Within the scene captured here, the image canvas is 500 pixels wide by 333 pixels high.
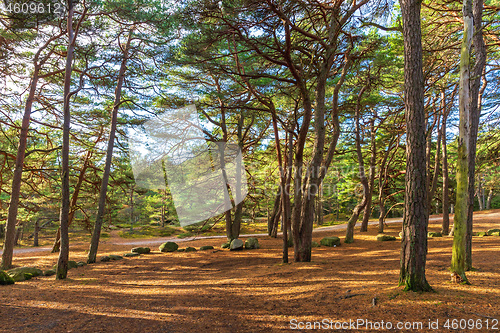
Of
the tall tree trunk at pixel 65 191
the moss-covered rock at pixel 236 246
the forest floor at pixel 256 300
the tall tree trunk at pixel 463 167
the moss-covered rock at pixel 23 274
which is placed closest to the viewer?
the forest floor at pixel 256 300

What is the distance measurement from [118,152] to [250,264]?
8.68m

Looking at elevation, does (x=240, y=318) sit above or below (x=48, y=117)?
below

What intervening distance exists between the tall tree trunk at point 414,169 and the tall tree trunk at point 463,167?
2.34ft

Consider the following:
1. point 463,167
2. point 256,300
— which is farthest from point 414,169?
point 256,300

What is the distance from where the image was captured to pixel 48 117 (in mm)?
11312

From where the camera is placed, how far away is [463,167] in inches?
169

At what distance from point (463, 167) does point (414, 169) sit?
102cm

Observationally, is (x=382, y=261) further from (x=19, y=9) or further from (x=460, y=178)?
(x=19, y=9)

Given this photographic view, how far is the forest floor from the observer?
3.46 meters

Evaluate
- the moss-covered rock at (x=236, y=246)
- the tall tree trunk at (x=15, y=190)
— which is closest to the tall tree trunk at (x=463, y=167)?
the moss-covered rock at (x=236, y=246)

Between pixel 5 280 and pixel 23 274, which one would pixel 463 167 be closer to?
pixel 5 280

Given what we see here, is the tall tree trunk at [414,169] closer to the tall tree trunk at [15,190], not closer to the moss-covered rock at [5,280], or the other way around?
the moss-covered rock at [5,280]

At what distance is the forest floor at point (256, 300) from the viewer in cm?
346

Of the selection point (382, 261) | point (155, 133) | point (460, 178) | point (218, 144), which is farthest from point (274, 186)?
point (460, 178)
